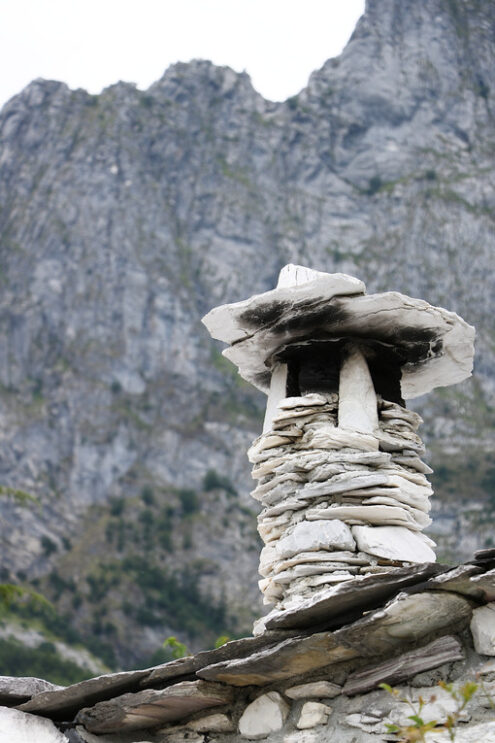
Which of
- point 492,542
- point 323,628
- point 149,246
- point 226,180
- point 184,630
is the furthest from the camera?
point 226,180

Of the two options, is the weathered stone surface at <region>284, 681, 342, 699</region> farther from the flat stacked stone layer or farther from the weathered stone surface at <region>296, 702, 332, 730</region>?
the flat stacked stone layer

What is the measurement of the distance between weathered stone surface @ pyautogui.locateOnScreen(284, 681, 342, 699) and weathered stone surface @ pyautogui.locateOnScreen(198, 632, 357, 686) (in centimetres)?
6

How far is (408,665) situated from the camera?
16.4 ft

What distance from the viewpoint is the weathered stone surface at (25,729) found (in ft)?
17.6

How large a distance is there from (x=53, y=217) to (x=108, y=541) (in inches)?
1571

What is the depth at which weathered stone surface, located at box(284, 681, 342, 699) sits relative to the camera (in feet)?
17.0

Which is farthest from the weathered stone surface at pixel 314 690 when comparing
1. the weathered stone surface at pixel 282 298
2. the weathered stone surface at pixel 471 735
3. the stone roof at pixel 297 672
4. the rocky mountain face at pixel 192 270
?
the rocky mountain face at pixel 192 270

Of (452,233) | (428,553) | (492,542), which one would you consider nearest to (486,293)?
(452,233)

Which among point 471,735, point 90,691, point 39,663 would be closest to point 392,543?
point 90,691

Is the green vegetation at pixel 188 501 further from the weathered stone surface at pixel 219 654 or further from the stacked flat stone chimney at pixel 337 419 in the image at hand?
the weathered stone surface at pixel 219 654

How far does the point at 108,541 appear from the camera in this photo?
4077 inches

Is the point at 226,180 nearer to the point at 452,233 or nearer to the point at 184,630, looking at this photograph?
the point at 452,233

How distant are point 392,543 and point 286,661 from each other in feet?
6.17

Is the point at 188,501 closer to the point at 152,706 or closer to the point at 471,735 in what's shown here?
the point at 152,706
